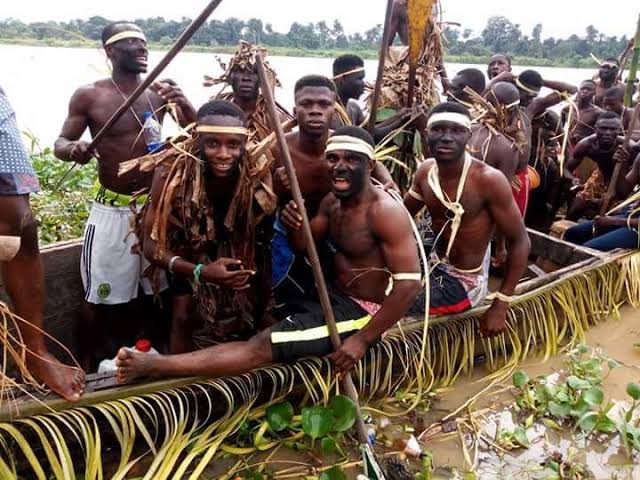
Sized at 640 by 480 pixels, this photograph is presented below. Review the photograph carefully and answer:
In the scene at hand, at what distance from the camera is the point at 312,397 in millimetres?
3018

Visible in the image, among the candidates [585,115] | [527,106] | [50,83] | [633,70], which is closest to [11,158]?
[527,106]

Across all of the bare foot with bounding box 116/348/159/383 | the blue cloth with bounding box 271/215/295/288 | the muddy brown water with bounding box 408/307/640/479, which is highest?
the blue cloth with bounding box 271/215/295/288

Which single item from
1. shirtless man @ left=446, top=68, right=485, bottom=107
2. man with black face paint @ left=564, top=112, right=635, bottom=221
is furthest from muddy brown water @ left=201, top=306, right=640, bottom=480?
shirtless man @ left=446, top=68, right=485, bottom=107

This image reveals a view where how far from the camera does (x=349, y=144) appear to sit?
2906 mm

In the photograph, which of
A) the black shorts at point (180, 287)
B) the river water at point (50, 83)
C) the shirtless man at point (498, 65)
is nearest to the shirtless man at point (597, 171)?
the shirtless man at point (498, 65)

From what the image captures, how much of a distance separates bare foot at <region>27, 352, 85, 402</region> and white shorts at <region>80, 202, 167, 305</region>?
1019mm

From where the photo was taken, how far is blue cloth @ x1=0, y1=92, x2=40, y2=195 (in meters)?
2.05

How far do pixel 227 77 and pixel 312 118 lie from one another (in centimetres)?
109

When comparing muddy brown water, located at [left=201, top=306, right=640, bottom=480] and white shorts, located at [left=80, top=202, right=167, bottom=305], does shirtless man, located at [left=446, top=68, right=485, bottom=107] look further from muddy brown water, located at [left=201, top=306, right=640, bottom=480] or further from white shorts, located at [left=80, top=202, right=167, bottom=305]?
white shorts, located at [left=80, top=202, right=167, bottom=305]

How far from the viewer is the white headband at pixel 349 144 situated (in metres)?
2.90

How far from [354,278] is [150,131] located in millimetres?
1538

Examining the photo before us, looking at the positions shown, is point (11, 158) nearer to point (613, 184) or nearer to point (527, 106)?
point (527, 106)

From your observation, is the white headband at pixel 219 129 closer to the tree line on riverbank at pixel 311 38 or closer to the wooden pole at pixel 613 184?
the tree line on riverbank at pixel 311 38

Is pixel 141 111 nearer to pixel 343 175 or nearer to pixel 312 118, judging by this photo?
pixel 312 118
